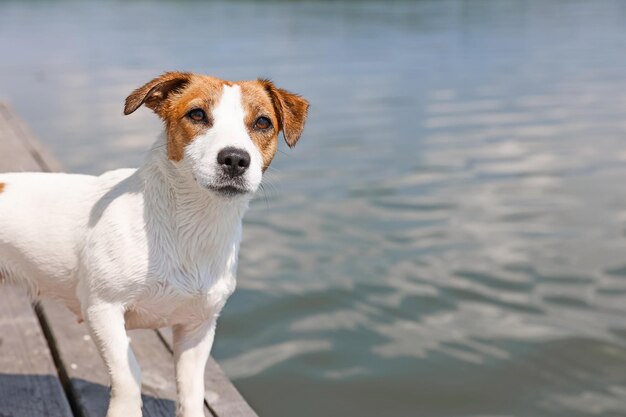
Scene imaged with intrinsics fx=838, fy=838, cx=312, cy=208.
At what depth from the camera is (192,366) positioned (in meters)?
3.82

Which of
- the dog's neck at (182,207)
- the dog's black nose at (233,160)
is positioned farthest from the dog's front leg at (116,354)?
the dog's black nose at (233,160)

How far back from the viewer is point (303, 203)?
365 inches

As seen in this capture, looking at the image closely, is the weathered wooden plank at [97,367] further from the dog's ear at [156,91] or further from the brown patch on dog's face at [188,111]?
the dog's ear at [156,91]

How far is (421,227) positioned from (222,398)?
443 cm

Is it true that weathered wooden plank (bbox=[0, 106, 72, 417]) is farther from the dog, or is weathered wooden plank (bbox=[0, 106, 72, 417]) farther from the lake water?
the lake water

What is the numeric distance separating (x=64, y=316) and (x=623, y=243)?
513cm

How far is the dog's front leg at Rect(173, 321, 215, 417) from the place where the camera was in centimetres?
381

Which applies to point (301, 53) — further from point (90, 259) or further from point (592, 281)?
point (90, 259)

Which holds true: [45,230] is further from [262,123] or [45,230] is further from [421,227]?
[421,227]

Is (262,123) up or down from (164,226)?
up

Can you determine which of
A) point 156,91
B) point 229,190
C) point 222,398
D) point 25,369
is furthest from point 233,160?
point 25,369

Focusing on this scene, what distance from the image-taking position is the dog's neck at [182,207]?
143 inches

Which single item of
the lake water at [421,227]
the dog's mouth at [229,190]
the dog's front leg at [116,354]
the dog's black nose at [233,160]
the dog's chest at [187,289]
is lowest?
the lake water at [421,227]

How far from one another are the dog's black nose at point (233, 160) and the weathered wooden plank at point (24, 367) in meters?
1.68
